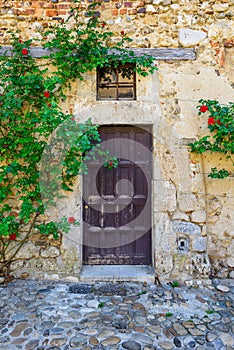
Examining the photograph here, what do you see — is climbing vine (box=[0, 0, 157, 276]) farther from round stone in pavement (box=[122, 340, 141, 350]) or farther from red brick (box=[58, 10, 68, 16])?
round stone in pavement (box=[122, 340, 141, 350])

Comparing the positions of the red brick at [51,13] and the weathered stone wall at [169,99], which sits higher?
the red brick at [51,13]

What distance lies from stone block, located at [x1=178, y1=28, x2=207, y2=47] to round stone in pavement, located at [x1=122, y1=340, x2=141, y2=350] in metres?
2.99

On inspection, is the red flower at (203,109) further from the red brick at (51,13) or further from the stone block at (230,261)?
the red brick at (51,13)

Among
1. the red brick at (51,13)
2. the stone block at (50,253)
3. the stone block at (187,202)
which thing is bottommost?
the stone block at (50,253)

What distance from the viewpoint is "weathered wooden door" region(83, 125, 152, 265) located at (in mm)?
3352

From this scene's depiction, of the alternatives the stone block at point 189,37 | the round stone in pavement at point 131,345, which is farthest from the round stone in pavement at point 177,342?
the stone block at point 189,37

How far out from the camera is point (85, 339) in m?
2.18

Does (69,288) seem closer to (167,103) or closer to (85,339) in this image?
(85,339)

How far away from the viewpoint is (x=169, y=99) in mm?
3209

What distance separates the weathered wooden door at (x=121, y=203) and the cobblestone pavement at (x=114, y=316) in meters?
0.41

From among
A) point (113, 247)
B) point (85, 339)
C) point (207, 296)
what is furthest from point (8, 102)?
point (207, 296)

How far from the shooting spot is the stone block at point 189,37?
320cm

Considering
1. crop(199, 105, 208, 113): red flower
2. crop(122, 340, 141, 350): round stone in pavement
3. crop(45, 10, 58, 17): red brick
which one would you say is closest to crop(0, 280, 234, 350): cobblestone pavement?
crop(122, 340, 141, 350): round stone in pavement

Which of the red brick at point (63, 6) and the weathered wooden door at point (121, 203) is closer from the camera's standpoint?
the red brick at point (63, 6)
